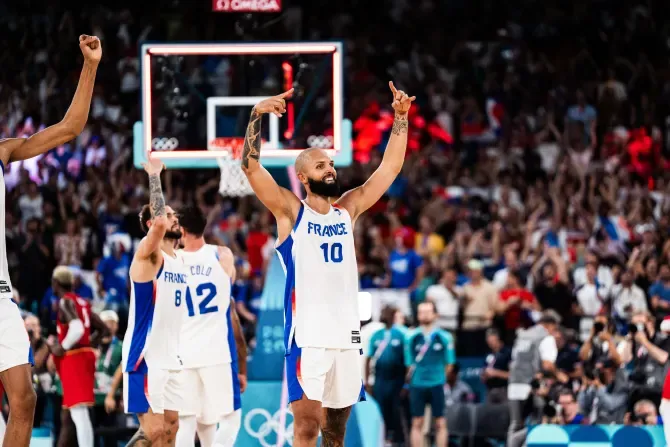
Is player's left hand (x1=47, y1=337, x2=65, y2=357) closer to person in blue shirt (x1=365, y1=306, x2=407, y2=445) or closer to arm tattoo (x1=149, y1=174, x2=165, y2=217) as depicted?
arm tattoo (x1=149, y1=174, x2=165, y2=217)

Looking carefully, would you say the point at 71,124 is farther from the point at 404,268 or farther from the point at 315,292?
the point at 404,268

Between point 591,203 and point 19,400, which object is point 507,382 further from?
point 19,400

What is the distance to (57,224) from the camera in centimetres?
1938

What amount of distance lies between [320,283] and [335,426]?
3.18 feet

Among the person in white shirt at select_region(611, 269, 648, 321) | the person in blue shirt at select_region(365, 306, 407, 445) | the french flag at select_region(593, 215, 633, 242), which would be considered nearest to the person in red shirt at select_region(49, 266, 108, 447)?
the person in blue shirt at select_region(365, 306, 407, 445)

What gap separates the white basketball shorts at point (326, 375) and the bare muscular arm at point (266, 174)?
83cm

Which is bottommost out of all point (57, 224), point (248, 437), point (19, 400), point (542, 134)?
point (248, 437)

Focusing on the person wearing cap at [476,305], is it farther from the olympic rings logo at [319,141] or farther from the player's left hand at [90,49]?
the player's left hand at [90,49]

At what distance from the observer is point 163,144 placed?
13047 mm

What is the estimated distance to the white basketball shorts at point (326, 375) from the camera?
26.5 ft

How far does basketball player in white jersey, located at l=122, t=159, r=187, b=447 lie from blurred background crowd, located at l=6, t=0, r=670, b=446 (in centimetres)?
469

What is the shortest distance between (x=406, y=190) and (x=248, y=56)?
8.12 metres

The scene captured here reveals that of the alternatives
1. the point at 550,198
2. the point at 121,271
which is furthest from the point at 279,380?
the point at 550,198

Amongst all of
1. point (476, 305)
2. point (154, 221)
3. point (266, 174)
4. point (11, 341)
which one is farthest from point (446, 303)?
point (11, 341)
